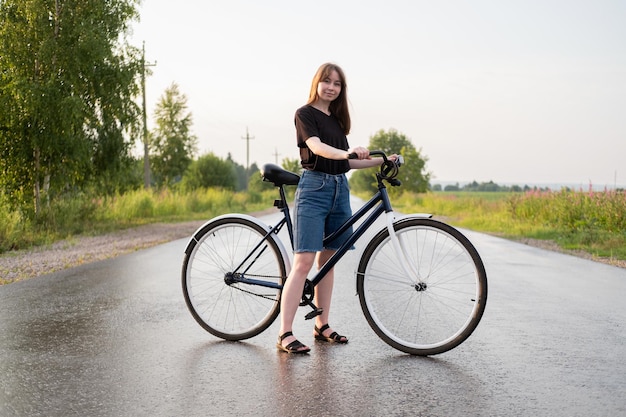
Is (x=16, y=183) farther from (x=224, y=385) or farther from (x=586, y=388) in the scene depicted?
(x=586, y=388)

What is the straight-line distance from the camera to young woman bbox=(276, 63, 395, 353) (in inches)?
189

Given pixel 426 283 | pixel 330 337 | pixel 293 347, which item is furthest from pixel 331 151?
pixel 330 337

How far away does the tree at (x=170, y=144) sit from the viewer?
4669cm

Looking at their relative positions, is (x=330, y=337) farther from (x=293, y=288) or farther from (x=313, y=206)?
(x=313, y=206)

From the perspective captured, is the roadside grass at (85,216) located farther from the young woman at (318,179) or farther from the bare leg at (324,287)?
the young woman at (318,179)

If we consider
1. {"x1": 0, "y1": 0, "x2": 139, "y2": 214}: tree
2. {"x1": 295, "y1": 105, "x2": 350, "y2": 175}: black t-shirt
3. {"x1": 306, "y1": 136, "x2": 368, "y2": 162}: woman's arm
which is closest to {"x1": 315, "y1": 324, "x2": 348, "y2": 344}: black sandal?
{"x1": 295, "y1": 105, "x2": 350, "y2": 175}: black t-shirt

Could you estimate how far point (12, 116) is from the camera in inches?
643

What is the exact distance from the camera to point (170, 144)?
1861 inches

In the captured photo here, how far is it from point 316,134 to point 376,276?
1.14 m

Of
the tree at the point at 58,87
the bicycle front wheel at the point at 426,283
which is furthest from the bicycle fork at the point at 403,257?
the tree at the point at 58,87

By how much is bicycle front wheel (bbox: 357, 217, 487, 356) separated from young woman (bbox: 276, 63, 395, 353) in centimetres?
38

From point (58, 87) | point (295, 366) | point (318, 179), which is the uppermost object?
point (58, 87)

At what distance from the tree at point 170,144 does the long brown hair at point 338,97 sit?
41.6 meters

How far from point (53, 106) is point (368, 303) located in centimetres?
1415
